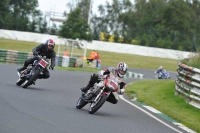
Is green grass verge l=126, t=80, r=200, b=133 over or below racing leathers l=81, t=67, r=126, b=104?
below

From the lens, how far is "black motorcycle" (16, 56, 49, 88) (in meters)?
16.6

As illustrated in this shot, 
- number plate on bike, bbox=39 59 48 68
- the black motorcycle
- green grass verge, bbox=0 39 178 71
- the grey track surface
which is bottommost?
green grass verge, bbox=0 39 178 71

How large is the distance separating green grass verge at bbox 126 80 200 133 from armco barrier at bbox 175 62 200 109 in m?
0.19

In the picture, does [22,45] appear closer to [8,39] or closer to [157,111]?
[8,39]

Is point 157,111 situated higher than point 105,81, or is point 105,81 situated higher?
point 105,81

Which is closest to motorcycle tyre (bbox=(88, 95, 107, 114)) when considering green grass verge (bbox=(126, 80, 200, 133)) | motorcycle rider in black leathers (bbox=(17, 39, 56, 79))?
green grass verge (bbox=(126, 80, 200, 133))

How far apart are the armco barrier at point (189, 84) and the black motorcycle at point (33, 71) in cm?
421

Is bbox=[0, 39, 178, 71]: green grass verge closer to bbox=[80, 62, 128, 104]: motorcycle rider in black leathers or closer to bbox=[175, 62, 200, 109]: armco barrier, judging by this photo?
bbox=[175, 62, 200, 109]: armco barrier

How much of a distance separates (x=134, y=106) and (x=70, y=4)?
260 ft

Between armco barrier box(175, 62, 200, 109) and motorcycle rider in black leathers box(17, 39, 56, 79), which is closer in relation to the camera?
armco barrier box(175, 62, 200, 109)

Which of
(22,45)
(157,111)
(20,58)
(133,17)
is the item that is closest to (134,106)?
(157,111)

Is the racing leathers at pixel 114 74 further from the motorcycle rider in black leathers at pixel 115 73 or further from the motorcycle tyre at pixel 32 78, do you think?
the motorcycle tyre at pixel 32 78

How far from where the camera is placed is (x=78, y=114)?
1230 cm

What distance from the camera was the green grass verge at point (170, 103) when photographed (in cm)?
1360
